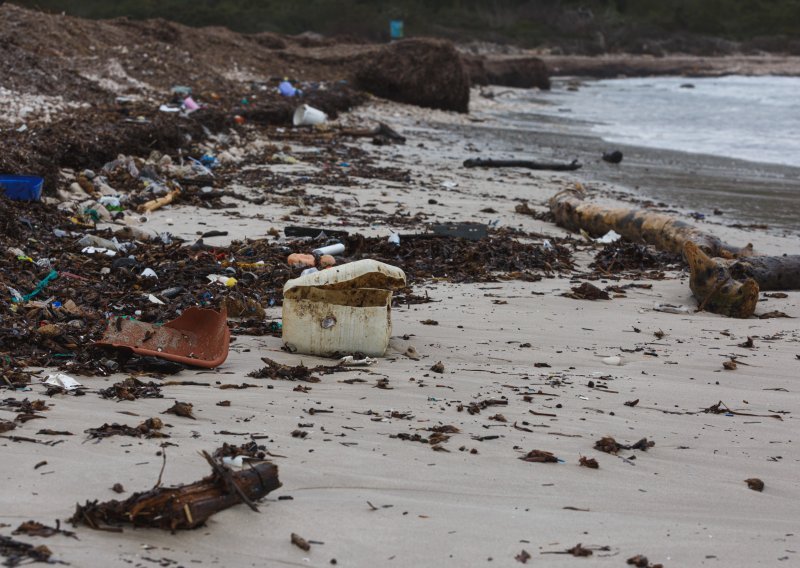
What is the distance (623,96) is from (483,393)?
3288cm

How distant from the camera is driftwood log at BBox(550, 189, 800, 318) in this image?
17.4ft

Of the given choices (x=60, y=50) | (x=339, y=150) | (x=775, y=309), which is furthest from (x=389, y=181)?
(x=60, y=50)

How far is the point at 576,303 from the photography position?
5422mm

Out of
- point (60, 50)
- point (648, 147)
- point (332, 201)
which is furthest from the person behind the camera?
point (648, 147)

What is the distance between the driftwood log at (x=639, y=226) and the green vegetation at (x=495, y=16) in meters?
45.1

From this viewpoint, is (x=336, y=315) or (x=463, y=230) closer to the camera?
(x=336, y=315)

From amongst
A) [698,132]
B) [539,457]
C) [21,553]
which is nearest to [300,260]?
[539,457]

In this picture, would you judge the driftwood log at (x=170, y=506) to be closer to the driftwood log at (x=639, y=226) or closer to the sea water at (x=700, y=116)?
the driftwood log at (x=639, y=226)

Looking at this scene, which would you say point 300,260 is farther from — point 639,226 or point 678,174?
point 678,174

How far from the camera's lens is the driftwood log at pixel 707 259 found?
5.30 m

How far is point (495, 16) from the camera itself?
74250 mm

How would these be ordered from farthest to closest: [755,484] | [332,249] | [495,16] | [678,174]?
[495,16] < [678,174] < [332,249] < [755,484]

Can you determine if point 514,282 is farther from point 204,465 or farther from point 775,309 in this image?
point 204,465

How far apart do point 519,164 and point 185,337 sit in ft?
29.0
